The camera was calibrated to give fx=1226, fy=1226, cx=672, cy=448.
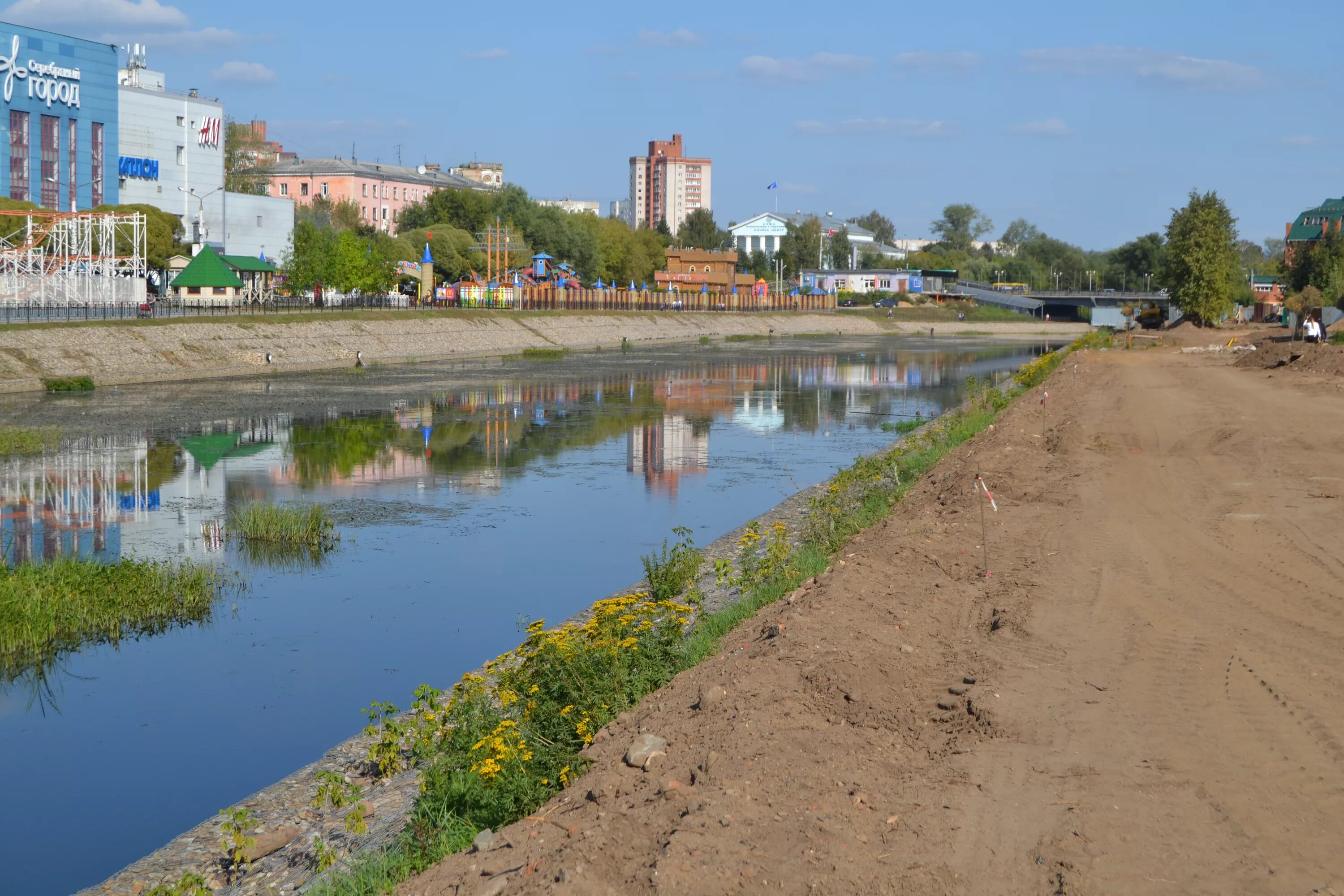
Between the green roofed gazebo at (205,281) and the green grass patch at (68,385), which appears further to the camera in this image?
the green roofed gazebo at (205,281)

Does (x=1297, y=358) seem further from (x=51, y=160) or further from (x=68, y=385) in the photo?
(x=51, y=160)

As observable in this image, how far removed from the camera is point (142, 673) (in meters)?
13.5

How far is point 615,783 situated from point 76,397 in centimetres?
3840

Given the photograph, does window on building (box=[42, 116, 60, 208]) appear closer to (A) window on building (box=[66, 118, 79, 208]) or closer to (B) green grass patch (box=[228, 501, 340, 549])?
(A) window on building (box=[66, 118, 79, 208])

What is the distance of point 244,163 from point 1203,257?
3805 inches

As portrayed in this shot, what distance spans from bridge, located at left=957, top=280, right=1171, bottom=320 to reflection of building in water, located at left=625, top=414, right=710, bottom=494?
104 m

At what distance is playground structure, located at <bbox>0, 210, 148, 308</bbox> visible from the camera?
52.3m

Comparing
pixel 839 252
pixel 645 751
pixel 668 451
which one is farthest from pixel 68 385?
pixel 839 252

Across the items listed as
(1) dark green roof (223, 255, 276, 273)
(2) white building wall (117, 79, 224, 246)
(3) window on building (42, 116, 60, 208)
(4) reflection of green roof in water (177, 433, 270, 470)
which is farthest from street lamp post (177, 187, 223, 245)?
(4) reflection of green roof in water (177, 433, 270, 470)

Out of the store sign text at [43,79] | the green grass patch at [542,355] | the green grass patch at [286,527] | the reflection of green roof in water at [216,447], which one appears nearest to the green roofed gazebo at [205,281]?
the green grass patch at [542,355]

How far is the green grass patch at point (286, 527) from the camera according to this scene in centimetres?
1967

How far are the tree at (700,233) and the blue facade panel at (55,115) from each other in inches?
3763

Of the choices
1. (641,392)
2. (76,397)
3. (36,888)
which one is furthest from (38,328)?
(36,888)

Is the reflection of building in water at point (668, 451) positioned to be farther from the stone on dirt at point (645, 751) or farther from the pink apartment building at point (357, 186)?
the pink apartment building at point (357, 186)
